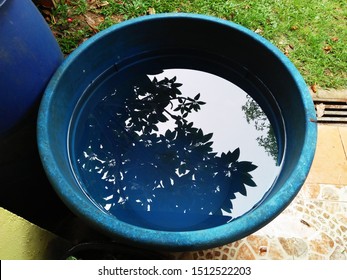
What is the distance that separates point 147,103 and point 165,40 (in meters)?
0.35

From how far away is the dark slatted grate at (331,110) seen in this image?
2.47 m

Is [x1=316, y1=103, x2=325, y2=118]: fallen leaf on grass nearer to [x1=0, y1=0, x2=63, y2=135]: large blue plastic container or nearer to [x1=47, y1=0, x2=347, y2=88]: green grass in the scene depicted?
[x1=47, y1=0, x2=347, y2=88]: green grass

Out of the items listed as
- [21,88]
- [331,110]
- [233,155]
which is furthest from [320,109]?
[21,88]

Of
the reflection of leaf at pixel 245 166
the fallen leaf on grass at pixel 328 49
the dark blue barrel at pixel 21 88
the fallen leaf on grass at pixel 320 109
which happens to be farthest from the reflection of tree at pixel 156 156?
the fallen leaf on grass at pixel 328 49

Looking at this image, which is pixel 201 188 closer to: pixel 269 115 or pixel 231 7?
pixel 269 115

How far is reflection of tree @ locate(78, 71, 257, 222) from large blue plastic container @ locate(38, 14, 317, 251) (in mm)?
138

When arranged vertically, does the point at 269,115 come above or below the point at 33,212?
below

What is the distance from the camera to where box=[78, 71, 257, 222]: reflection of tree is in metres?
1.70

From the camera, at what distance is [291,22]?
2844 mm

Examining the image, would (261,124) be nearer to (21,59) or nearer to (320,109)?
(320,109)

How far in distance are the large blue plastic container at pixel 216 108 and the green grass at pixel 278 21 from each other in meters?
0.98

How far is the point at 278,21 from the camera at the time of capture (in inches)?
112
